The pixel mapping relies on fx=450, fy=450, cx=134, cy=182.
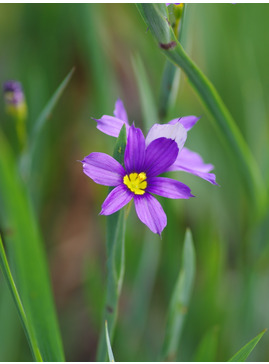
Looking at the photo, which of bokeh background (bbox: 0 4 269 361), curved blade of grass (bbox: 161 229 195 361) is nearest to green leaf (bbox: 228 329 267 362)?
curved blade of grass (bbox: 161 229 195 361)

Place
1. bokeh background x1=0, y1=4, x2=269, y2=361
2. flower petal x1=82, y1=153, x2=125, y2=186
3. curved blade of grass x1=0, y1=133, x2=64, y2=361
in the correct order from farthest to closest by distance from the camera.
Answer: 1. bokeh background x1=0, y1=4, x2=269, y2=361
2. curved blade of grass x1=0, y1=133, x2=64, y2=361
3. flower petal x1=82, y1=153, x2=125, y2=186

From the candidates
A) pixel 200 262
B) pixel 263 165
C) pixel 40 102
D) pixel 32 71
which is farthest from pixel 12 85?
pixel 200 262

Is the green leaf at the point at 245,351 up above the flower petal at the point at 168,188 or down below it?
below

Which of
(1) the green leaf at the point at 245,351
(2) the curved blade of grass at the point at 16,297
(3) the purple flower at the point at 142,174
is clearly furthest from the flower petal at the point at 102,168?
(1) the green leaf at the point at 245,351

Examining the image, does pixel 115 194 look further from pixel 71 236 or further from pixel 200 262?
pixel 71 236

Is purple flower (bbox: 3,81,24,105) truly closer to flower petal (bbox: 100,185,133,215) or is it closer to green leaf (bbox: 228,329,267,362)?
flower petal (bbox: 100,185,133,215)

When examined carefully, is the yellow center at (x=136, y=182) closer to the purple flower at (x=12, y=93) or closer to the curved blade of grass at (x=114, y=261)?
the curved blade of grass at (x=114, y=261)
